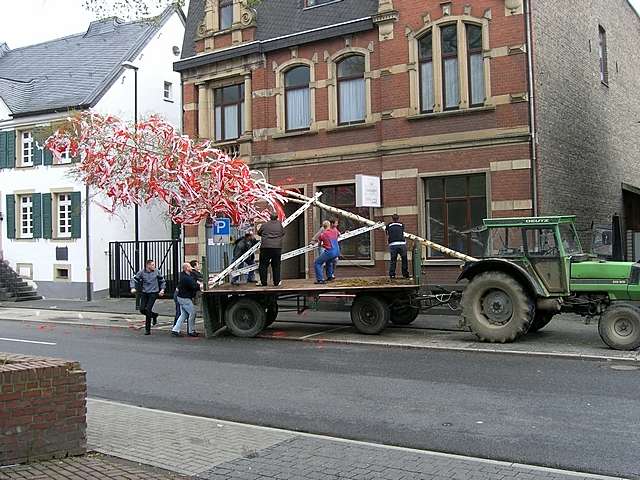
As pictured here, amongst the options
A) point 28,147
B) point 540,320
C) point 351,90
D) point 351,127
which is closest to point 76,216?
point 28,147

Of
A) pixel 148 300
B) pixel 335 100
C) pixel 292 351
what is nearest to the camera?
pixel 292 351

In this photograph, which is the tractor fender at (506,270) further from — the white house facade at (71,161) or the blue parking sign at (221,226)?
the white house facade at (71,161)

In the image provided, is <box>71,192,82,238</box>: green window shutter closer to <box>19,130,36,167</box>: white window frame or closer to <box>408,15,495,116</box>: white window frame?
<box>19,130,36,167</box>: white window frame

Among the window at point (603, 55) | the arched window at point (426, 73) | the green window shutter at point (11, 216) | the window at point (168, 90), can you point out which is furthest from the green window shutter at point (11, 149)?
the window at point (603, 55)

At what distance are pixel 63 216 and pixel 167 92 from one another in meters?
7.97

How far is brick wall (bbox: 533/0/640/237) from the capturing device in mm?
18188

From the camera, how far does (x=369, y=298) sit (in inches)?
551

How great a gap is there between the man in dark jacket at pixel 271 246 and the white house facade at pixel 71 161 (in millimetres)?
12341

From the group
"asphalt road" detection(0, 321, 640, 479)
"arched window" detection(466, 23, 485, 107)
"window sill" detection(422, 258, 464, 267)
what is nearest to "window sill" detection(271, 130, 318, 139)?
"arched window" detection(466, 23, 485, 107)

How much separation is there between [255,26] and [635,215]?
16.4 m

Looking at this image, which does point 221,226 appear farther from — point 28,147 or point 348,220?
point 28,147

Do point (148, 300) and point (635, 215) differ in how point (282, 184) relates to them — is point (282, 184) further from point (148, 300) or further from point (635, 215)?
point (635, 215)

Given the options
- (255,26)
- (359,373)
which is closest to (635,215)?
(255,26)

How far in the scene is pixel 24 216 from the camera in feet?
94.7
